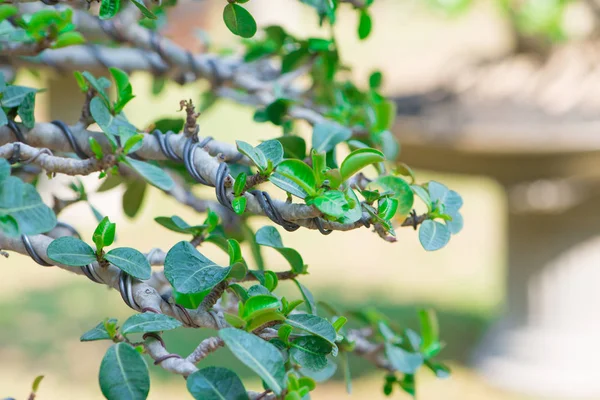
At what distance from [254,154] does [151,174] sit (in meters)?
0.07

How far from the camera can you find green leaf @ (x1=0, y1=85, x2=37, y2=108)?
37 centimetres

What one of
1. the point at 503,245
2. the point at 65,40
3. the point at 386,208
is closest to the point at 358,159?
the point at 386,208

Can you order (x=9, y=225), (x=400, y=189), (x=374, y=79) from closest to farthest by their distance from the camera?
(x=9, y=225) → (x=400, y=189) → (x=374, y=79)

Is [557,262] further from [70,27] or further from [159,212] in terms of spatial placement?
[159,212]

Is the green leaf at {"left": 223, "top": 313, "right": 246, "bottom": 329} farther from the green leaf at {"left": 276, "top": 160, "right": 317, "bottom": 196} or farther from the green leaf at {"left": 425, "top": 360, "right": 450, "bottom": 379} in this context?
the green leaf at {"left": 425, "top": 360, "right": 450, "bottom": 379}

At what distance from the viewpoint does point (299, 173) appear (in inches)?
11.8

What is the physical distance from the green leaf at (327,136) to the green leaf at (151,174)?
11 cm

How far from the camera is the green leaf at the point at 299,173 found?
292mm

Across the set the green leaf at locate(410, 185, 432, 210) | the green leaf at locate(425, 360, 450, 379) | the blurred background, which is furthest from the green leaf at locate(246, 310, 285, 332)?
the blurred background

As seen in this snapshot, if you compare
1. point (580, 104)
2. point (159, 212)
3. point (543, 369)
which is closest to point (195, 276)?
point (580, 104)

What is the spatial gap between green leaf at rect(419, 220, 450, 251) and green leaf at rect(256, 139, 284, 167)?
0.07 meters

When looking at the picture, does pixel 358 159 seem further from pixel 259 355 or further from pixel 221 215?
pixel 221 215

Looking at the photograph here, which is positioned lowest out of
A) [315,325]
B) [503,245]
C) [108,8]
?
[503,245]

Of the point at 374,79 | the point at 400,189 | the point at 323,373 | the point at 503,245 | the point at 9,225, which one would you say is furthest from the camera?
the point at 503,245
